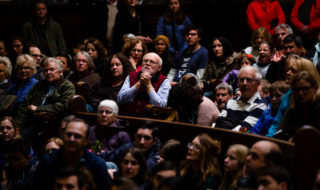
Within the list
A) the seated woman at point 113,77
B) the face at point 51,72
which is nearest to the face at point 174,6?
the seated woman at point 113,77

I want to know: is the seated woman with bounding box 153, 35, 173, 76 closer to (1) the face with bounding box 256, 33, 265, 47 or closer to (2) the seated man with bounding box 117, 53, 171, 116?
(1) the face with bounding box 256, 33, 265, 47

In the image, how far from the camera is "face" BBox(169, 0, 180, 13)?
23.3 feet

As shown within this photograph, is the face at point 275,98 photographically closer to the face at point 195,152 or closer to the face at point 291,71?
the face at point 291,71

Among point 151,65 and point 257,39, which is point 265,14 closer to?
point 257,39

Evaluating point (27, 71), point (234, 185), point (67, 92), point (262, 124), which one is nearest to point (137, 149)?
point (234, 185)

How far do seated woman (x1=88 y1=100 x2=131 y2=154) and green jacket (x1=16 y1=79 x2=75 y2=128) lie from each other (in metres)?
0.55

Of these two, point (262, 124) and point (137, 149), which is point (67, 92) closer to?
point (137, 149)

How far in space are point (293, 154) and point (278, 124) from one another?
67 cm

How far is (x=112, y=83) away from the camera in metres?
5.70

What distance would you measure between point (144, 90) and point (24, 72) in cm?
150

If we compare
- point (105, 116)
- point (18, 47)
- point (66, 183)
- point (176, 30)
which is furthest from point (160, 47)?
point (66, 183)

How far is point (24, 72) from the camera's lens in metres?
5.89

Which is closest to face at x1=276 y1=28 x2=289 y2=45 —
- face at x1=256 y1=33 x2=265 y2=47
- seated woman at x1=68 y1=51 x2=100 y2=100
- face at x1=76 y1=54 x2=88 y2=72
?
face at x1=256 y1=33 x2=265 y2=47

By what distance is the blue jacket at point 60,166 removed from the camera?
12.9 feet
